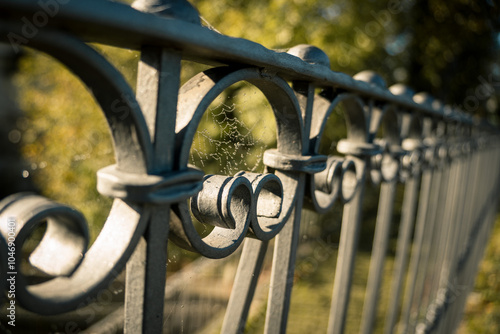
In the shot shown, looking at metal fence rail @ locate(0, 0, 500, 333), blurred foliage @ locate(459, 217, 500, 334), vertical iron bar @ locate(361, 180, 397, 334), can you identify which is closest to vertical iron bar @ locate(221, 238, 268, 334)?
metal fence rail @ locate(0, 0, 500, 333)

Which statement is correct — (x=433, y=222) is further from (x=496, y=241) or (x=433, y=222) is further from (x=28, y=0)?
(x=496, y=241)

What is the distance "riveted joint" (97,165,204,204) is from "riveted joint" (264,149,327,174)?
1.29 ft

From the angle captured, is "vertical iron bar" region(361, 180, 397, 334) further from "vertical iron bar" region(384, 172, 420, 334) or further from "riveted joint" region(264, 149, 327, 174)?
"riveted joint" region(264, 149, 327, 174)

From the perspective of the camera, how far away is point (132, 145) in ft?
1.91

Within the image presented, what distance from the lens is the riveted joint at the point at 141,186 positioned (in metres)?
0.58

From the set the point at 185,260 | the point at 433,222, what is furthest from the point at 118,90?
the point at 185,260

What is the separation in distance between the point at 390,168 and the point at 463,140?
6.53 feet

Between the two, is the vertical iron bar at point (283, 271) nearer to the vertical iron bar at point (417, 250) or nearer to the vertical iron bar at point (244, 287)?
the vertical iron bar at point (244, 287)

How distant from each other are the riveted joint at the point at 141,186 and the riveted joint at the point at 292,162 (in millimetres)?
392

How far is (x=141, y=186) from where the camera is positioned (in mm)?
576

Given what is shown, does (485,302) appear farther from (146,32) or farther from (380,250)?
(146,32)

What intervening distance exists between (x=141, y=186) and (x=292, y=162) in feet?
1.56

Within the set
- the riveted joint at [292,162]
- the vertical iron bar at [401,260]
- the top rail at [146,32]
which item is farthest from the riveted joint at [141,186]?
the vertical iron bar at [401,260]

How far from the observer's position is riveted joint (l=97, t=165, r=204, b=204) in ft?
1.90
